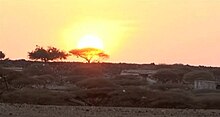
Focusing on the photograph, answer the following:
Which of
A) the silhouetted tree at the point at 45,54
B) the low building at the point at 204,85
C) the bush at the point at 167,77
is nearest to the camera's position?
the low building at the point at 204,85

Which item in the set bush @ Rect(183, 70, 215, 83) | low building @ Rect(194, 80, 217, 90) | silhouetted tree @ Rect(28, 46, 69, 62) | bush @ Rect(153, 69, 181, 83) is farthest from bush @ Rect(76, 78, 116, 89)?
silhouetted tree @ Rect(28, 46, 69, 62)

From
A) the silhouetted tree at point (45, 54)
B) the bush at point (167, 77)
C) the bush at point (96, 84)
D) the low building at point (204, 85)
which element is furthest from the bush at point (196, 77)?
the silhouetted tree at point (45, 54)

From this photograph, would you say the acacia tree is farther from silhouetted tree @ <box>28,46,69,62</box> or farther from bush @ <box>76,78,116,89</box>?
bush @ <box>76,78,116,89</box>

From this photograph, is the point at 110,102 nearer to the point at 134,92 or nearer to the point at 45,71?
the point at 134,92

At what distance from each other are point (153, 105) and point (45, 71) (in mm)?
49284

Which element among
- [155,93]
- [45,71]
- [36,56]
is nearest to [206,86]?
[155,93]

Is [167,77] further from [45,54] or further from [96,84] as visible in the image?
[45,54]

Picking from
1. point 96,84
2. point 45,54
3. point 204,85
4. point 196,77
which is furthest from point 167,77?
point 45,54

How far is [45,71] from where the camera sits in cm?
9631

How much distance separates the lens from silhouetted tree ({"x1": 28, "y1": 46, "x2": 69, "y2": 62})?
12581 cm

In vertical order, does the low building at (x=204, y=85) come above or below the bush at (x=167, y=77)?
below

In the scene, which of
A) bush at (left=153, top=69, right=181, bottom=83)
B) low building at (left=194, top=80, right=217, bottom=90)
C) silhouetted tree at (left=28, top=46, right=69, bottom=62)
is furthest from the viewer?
silhouetted tree at (left=28, top=46, right=69, bottom=62)

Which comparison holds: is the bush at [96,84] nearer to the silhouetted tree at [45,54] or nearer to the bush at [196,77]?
the bush at [196,77]

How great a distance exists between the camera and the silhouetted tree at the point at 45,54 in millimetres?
125812
